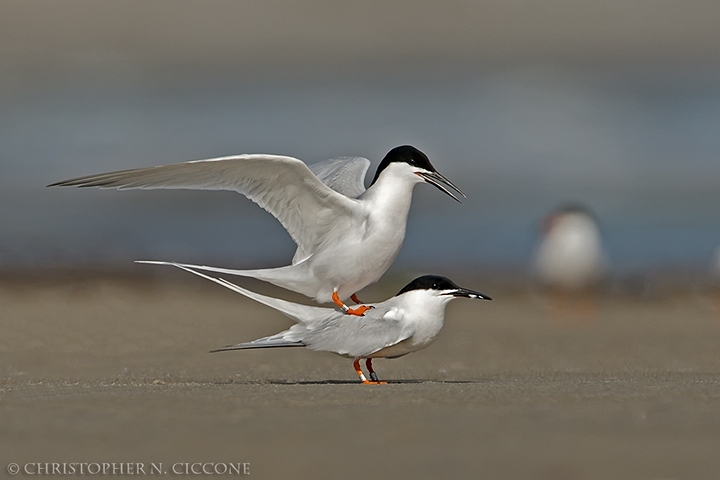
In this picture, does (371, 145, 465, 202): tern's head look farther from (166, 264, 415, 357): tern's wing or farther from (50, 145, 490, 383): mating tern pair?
(166, 264, 415, 357): tern's wing

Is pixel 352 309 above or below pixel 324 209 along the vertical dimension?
below

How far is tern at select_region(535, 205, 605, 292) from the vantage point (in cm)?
1650

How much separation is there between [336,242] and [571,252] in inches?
381

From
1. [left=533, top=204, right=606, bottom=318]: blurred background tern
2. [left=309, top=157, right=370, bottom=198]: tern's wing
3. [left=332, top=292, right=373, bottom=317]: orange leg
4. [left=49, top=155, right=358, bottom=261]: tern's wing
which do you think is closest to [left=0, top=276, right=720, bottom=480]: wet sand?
[left=332, top=292, right=373, bottom=317]: orange leg

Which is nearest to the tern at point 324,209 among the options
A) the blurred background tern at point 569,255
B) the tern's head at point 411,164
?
the tern's head at point 411,164

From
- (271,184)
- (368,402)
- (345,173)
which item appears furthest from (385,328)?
(345,173)

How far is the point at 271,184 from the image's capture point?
755 cm

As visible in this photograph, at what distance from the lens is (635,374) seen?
7.99 meters

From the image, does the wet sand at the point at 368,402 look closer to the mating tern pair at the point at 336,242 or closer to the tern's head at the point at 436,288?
the mating tern pair at the point at 336,242

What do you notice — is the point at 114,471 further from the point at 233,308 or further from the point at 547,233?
the point at 547,233

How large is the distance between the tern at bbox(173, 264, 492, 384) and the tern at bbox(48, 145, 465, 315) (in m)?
0.25

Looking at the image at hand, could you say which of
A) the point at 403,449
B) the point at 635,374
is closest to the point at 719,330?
the point at 635,374

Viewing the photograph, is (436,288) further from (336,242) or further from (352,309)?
(336,242)

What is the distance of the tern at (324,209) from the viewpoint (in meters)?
7.32
